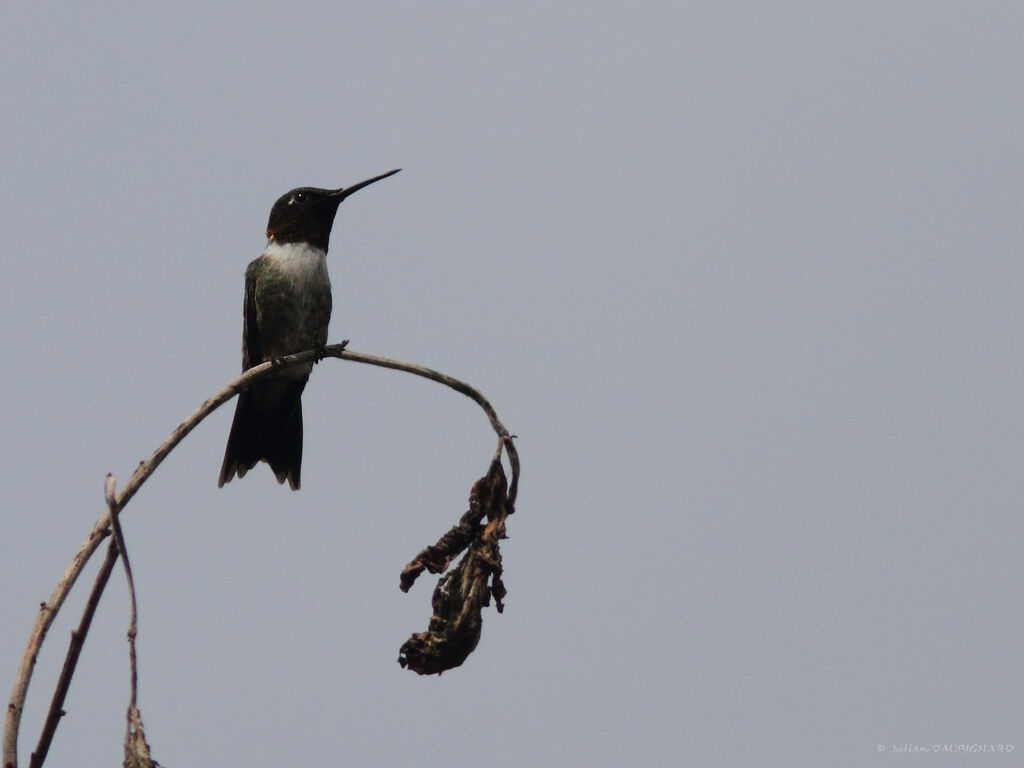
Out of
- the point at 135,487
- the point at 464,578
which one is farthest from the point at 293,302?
the point at 135,487

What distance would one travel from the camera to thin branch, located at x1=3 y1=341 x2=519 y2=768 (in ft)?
8.78

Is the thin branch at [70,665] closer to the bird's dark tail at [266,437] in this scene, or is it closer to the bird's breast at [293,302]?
the bird's dark tail at [266,437]

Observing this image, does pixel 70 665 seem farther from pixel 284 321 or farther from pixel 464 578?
pixel 284 321

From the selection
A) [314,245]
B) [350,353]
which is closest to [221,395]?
[350,353]

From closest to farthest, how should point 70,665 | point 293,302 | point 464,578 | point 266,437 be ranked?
point 70,665 → point 464,578 → point 266,437 → point 293,302

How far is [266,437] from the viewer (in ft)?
24.6

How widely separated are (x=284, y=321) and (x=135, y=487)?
483 cm

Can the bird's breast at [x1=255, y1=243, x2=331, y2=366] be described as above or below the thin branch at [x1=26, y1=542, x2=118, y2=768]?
above

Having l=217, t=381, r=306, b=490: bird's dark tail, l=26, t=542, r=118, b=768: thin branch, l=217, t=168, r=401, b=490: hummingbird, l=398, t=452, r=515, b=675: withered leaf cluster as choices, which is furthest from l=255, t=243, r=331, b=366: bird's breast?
l=26, t=542, r=118, b=768: thin branch

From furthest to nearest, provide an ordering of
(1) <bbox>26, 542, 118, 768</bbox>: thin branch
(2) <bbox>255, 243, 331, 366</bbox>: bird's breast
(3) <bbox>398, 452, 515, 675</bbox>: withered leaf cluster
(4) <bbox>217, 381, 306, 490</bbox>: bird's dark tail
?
1. (2) <bbox>255, 243, 331, 366</bbox>: bird's breast
2. (4) <bbox>217, 381, 306, 490</bbox>: bird's dark tail
3. (3) <bbox>398, 452, 515, 675</bbox>: withered leaf cluster
4. (1) <bbox>26, 542, 118, 768</bbox>: thin branch

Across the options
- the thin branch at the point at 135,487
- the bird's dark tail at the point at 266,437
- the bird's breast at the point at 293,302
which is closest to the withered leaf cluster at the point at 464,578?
the thin branch at the point at 135,487

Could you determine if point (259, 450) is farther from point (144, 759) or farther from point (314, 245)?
point (144, 759)

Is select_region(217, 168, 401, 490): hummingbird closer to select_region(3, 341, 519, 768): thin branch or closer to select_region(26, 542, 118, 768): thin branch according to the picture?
select_region(3, 341, 519, 768): thin branch

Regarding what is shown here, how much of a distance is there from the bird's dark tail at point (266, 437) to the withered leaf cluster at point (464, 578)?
143 inches
